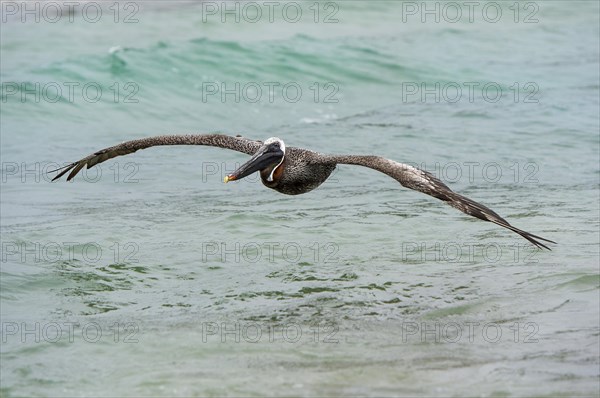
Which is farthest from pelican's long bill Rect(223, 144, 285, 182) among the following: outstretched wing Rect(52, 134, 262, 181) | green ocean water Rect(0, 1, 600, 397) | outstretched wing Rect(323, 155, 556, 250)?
outstretched wing Rect(323, 155, 556, 250)

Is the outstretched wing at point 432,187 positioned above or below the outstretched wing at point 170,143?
below

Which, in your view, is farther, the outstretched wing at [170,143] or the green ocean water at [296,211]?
the outstretched wing at [170,143]

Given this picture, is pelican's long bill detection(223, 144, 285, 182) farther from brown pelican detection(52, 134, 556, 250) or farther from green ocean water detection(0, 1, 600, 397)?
green ocean water detection(0, 1, 600, 397)

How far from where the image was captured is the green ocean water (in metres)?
8.71

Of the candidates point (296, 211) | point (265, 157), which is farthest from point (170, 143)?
point (296, 211)

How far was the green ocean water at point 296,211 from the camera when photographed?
8.71m

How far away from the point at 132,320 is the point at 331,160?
2.48 metres

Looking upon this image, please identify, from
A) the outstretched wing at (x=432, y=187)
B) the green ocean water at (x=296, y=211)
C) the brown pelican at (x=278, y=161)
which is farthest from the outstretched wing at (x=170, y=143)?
the outstretched wing at (x=432, y=187)

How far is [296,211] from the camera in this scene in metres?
13.9

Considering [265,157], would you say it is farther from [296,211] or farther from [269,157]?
[296,211]

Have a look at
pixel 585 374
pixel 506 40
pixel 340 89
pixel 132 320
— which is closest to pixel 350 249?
pixel 132 320

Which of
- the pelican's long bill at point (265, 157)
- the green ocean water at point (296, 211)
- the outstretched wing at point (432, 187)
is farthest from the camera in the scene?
the pelican's long bill at point (265, 157)

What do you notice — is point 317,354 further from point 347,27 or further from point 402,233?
point 347,27

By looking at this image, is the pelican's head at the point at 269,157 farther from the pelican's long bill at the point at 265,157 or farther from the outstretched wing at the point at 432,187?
the outstretched wing at the point at 432,187
